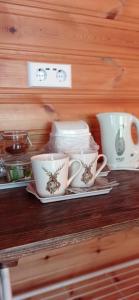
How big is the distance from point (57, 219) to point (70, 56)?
0.63 metres

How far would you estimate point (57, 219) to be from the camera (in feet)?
1.88

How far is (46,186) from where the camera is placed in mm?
658

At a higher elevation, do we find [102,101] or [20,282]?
[102,101]

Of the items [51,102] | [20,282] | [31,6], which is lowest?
[20,282]

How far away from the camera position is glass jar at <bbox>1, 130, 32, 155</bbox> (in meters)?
0.84

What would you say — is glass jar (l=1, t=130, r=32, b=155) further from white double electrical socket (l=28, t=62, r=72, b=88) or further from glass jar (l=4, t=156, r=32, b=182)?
white double electrical socket (l=28, t=62, r=72, b=88)

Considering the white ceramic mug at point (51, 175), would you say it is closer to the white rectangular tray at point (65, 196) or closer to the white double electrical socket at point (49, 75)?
the white rectangular tray at point (65, 196)

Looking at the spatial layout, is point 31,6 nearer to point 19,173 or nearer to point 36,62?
point 36,62

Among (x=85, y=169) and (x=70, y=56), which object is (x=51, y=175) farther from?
(x=70, y=56)

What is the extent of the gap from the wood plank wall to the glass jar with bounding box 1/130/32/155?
70 millimetres

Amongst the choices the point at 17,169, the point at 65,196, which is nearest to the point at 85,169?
the point at 65,196

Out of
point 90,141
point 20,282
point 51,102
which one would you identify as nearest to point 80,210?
point 90,141

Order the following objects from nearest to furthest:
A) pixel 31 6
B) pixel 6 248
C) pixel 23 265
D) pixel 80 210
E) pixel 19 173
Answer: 1. pixel 6 248
2. pixel 80 210
3. pixel 19 173
4. pixel 31 6
5. pixel 23 265

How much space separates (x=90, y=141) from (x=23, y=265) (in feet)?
1.74
